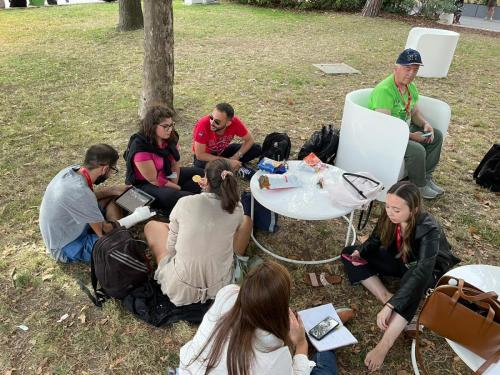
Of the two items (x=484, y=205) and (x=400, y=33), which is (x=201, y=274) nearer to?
(x=484, y=205)

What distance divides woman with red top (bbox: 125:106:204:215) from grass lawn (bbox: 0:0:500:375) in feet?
3.37

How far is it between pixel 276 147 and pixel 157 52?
248cm

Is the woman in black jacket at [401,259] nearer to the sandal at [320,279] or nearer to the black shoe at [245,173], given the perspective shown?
the sandal at [320,279]

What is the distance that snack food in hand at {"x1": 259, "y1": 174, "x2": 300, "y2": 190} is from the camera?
3.60 meters

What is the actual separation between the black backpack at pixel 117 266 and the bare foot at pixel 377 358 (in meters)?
1.83

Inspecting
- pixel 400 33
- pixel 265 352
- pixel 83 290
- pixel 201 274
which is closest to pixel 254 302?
pixel 265 352

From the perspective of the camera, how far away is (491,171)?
4758mm

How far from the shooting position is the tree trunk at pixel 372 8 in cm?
1661

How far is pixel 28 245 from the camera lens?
3711 mm

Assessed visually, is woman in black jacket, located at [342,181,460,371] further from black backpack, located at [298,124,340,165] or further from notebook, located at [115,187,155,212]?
notebook, located at [115,187,155,212]

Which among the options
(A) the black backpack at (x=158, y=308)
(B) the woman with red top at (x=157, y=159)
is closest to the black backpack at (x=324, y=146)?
A: (B) the woman with red top at (x=157, y=159)

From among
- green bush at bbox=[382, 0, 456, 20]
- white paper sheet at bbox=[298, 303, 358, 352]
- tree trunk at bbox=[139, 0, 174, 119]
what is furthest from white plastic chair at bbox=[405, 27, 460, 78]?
green bush at bbox=[382, 0, 456, 20]

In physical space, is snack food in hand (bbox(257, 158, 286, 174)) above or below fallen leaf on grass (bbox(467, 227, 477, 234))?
above

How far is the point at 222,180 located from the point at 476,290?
1.69 meters
